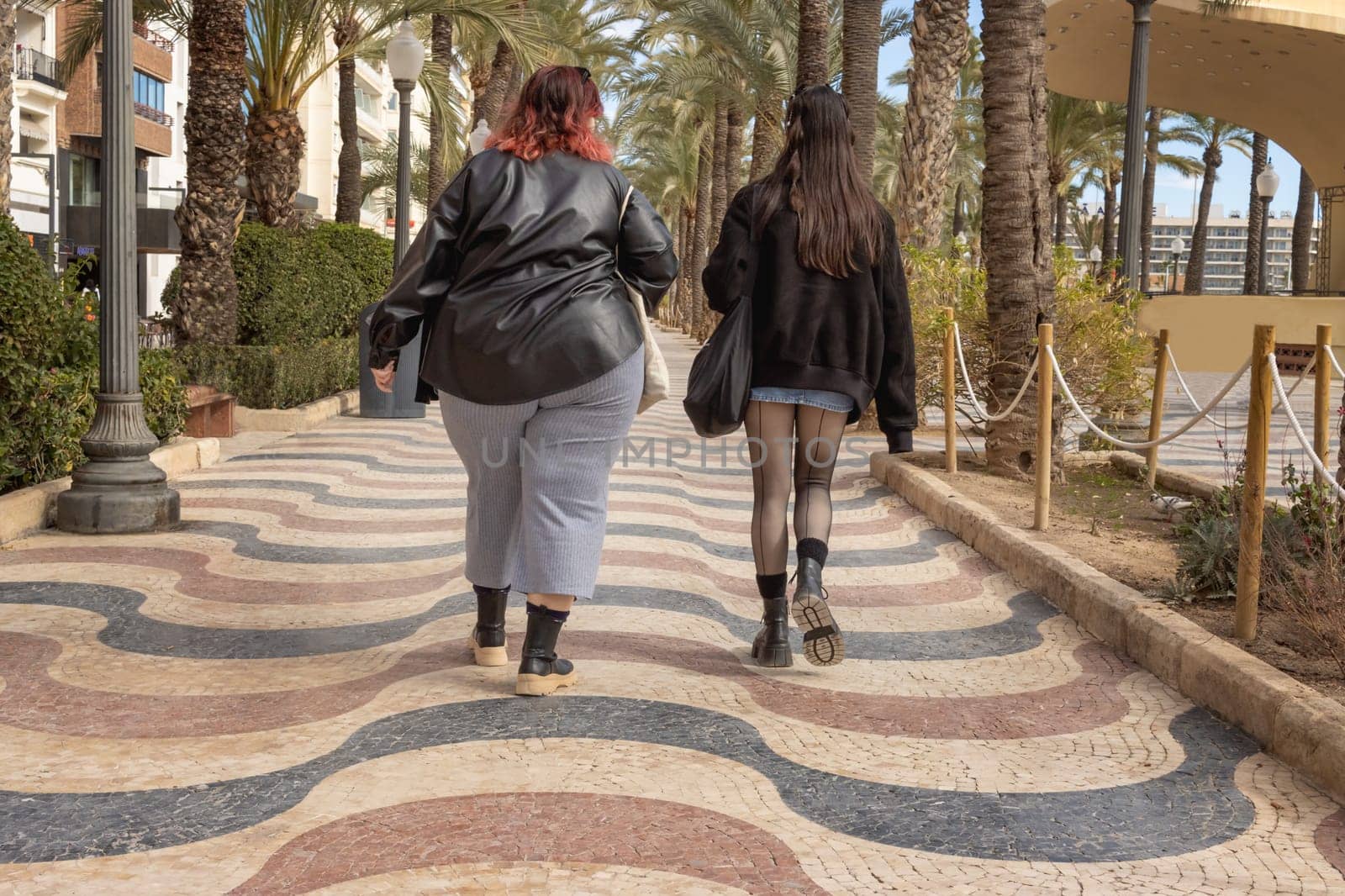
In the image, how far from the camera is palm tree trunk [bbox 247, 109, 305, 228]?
55.9 ft

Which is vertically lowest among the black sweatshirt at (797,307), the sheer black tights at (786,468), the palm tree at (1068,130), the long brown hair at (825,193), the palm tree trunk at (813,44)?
the sheer black tights at (786,468)

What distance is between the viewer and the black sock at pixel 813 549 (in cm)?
480

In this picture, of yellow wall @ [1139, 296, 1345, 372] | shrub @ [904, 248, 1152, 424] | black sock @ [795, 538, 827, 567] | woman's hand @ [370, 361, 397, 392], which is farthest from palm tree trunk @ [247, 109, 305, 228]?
yellow wall @ [1139, 296, 1345, 372]

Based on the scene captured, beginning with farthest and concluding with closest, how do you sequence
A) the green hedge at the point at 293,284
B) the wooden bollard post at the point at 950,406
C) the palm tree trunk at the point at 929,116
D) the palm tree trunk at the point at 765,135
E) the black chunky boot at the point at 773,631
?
the palm tree trunk at the point at 765,135, the palm tree trunk at the point at 929,116, the green hedge at the point at 293,284, the wooden bollard post at the point at 950,406, the black chunky boot at the point at 773,631

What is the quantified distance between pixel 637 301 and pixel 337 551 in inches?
118

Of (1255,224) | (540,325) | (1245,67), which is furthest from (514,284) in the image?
(1255,224)

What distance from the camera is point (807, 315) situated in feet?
15.5

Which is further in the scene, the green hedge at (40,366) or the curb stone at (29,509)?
the green hedge at (40,366)

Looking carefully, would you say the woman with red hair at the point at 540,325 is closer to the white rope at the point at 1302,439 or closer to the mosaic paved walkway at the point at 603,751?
the mosaic paved walkway at the point at 603,751

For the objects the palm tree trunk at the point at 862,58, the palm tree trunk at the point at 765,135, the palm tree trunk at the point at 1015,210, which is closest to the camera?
the palm tree trunk at the point at 1015,210

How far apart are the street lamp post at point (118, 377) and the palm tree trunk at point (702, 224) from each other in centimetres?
2873

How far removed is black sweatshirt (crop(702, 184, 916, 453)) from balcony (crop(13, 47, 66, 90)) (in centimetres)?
3903

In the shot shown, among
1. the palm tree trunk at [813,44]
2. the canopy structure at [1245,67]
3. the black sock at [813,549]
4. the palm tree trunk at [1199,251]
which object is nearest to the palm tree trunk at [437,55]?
the palm tree trunk at [813,44]

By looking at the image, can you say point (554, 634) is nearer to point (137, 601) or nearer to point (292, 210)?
point (137, 601)
